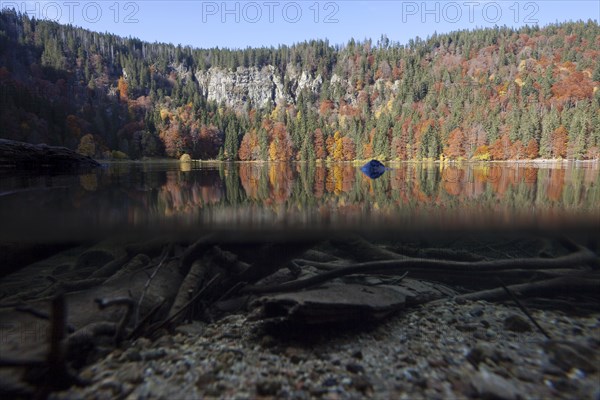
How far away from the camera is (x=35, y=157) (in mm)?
10758

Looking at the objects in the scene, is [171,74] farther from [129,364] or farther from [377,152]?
[129,364]

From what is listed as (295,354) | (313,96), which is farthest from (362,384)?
(313,96)

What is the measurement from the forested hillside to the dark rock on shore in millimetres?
25719

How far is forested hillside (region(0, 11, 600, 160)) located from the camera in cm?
5231

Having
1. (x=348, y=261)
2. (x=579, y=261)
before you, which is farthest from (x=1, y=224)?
(x=579, y=261)

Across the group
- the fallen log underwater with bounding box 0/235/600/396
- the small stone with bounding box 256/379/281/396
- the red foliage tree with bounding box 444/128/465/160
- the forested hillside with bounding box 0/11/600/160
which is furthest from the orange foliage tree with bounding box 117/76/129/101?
the small stone with bounding box 256/379/281/396

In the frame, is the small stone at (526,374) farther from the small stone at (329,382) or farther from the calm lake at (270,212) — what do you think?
the calm lake at (270,212)

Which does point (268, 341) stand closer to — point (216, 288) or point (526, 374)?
point (216, 288)

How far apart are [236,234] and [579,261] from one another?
5.53 m

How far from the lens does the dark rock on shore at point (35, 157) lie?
390 inches

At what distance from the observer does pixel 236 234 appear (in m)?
5.41

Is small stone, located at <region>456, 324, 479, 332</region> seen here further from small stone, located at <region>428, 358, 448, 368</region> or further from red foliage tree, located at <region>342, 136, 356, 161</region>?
red foliage tree, located at <region>342, 136, 356, 161</region>

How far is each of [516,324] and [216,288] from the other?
3.74 metres

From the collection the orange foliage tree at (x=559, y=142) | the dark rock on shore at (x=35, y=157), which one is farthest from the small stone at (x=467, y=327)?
the orange foliage tree at (x=559, y=142)
